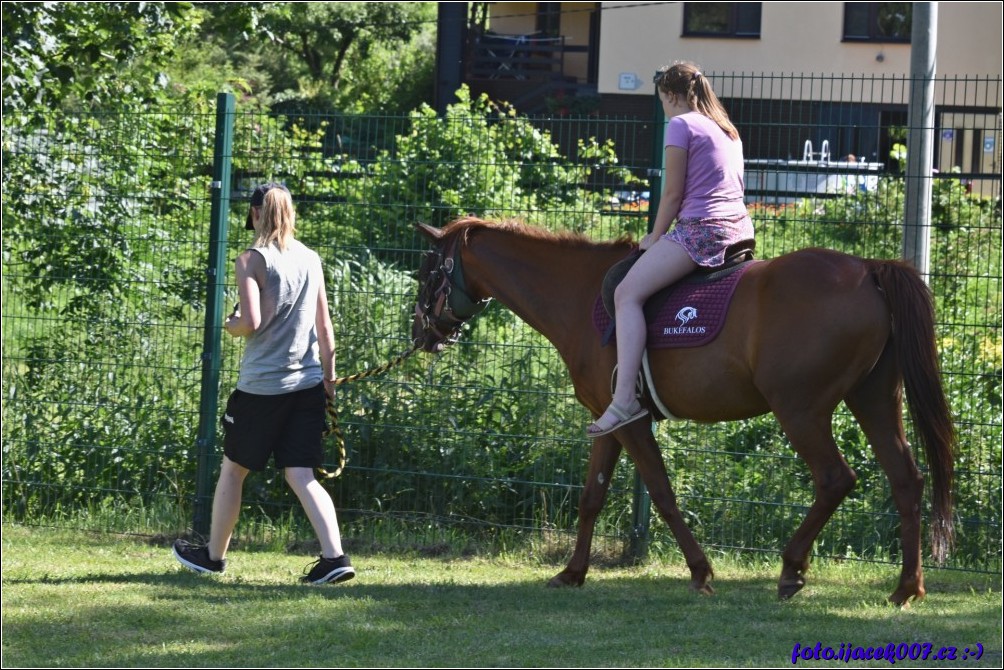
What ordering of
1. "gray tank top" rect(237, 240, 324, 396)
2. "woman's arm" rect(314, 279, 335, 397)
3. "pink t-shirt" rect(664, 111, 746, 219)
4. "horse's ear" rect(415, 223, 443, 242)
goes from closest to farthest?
1. "pink t-shirt" rect(664, 111, 746, 219)
2. "gray tank top" rect(237, 240, 324, 396)
3. "woman's arm" rect(314, 279, 335, 397)
4. "horse's ear" rect(415, 223, 443, 242)

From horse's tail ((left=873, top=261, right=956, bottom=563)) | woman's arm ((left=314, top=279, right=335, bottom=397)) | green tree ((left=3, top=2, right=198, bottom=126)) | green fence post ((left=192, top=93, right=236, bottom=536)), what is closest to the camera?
horse's tail ((left=873, top=261, right=956, bottom=563))

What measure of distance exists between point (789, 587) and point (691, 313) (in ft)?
4.76

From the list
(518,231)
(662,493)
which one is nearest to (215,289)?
(518,231)

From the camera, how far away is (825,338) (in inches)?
212

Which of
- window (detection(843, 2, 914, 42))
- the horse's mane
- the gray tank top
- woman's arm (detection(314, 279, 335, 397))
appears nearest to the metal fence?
the horse's mane

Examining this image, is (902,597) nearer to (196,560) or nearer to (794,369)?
(794,369)

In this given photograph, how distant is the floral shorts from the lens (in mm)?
5617

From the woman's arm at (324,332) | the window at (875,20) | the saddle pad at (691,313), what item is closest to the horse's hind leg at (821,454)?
the saddle pad at (691,313)

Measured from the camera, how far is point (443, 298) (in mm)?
6551

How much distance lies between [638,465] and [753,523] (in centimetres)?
138

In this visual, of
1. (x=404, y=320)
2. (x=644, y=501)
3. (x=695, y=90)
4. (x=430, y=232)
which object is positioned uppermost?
(x=695, y=90)

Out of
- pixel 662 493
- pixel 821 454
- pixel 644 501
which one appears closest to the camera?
pixel 821 454

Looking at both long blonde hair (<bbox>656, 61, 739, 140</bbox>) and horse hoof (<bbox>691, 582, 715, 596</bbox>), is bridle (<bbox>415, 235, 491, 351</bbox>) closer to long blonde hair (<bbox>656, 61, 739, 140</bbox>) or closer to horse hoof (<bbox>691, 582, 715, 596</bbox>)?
long blonde hair (<bbox>656, 61, 739, 140</bbox>)

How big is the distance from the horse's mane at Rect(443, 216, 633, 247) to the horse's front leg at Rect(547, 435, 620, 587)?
1.07 meters
